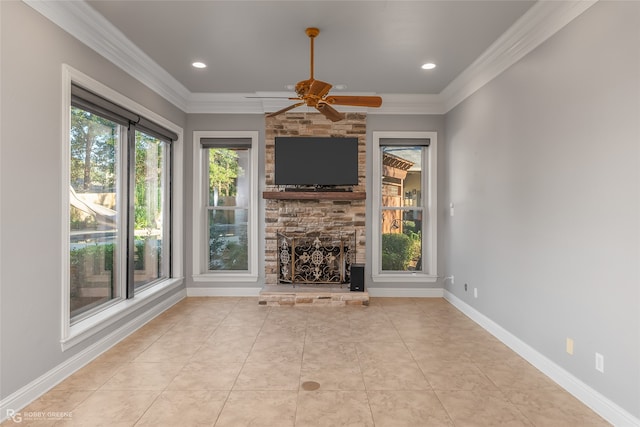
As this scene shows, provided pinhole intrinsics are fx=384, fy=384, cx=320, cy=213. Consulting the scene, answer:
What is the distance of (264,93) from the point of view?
5.32 m

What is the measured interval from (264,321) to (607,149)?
3.56 metres

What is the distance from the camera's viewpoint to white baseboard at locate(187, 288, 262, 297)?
18.5 feet

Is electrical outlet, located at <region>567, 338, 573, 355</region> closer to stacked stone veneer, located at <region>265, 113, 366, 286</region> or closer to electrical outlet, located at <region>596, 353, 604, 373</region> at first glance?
electrical outlet, located at <region>596, 353, 604, 373</region>

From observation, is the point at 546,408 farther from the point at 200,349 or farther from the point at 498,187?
the point at 200,349

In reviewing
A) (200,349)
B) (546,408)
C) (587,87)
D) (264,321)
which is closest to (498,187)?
(587,87)

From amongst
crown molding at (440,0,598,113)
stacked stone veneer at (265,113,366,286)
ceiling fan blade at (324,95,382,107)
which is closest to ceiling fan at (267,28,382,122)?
ceiling fan blade at (324,95,382,107)

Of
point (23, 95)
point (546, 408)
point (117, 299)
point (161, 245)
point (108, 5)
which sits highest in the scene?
point (108, 5)

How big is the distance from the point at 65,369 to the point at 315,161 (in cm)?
366

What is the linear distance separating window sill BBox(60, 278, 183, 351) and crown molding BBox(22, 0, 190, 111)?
2341 millimetres

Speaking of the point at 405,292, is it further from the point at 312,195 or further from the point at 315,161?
the point at 315,161

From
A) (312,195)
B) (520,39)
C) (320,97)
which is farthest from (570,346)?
(312,195)

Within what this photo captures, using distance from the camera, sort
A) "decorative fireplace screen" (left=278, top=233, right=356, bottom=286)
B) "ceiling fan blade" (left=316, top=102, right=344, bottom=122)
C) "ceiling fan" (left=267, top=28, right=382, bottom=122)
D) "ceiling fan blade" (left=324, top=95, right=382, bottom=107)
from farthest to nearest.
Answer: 1. "decorative fireplace screen" (left=278, top=233, right=356, bottom=286)
2. "ceiling fan blade" (left=316, top=102, right=344, bottom=122)
3. "ceiling fan blade" (left=324, top=95, right=382, bottom=107)
4. "ceiling fan" (left=267, top=28, right=382, bottom=122)

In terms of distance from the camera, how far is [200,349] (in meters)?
3.53

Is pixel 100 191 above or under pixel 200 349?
above
